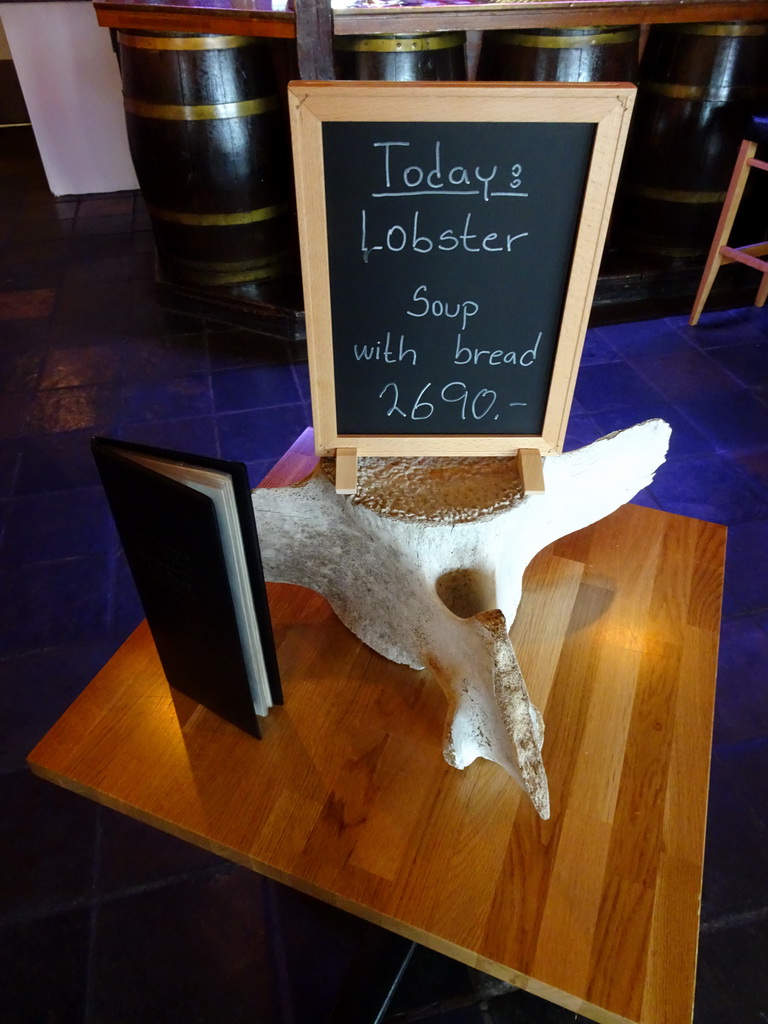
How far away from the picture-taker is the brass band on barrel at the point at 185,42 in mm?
2512

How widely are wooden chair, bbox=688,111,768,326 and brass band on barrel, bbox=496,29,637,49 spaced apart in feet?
1.85

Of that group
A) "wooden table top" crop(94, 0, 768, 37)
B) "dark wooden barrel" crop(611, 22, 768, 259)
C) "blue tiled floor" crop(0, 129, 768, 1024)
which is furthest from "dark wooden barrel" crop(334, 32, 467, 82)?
"blue tiled floor" crop(0, 129, 768, 1024)

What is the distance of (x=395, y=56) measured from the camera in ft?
8.07

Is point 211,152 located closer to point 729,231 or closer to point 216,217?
point 216,217

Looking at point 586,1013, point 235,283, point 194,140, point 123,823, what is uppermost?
point 194,140

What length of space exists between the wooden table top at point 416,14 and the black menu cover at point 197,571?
2034 millimetres

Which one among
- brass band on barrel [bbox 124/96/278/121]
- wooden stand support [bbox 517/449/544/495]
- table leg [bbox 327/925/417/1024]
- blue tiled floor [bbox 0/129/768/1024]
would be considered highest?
brass band on barrel [bbox 124/96/278/121]

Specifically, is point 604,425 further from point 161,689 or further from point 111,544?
point 161,689

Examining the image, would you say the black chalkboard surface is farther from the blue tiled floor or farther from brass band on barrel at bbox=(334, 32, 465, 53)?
brass band on barrel at bbox=(334, 32, 465, 53)

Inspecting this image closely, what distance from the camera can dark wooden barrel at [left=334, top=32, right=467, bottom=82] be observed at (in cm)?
244

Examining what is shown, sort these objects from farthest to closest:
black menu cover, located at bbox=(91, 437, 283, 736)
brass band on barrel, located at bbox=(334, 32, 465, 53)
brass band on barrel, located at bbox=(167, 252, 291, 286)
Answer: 1. brass band on barrel, located at bbox=(167, 252, 291, 286)
2. brass band on barrel, located at bbox=(334, 32, 465, 53)
3. black menu cover, located at bbox=(91, 437, 283, 736)

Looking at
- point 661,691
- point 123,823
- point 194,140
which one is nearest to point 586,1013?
point 661,691

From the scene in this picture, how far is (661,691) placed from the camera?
103 centimetres

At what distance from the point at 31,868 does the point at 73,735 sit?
0.68 meters
